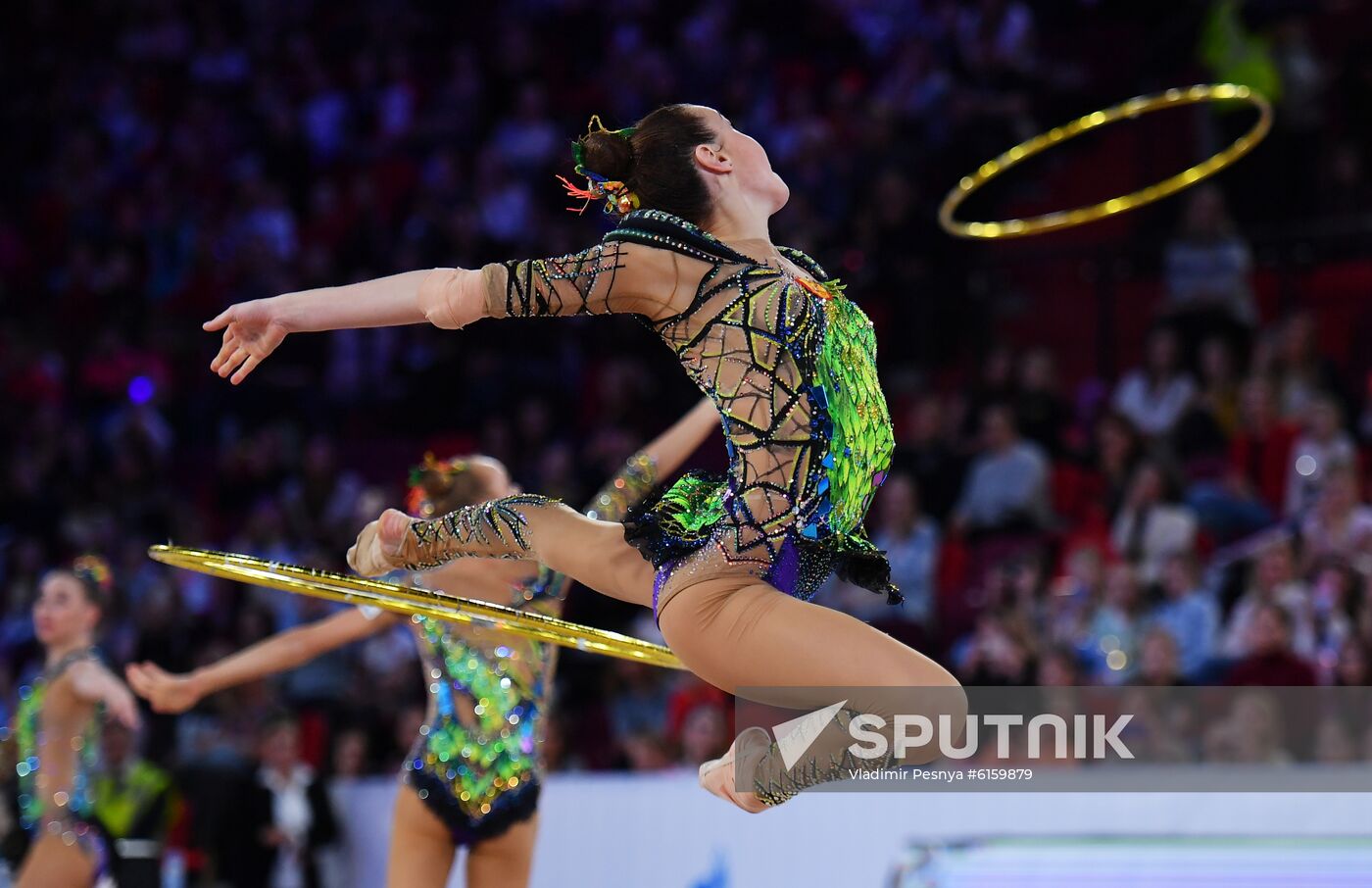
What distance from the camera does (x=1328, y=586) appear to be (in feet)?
22.0

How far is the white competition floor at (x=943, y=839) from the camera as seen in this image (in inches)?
192

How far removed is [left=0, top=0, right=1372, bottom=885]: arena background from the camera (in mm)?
6836

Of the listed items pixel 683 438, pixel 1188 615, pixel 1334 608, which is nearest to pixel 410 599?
pixel 683 438

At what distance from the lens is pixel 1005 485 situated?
26.5 feet

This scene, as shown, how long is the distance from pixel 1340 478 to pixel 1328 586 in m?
0.56

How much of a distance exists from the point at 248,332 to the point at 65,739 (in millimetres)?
3151

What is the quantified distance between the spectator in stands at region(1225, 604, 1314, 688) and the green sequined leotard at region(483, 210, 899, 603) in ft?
11.2

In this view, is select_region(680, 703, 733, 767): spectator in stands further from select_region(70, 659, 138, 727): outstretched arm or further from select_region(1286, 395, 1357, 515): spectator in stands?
select_region(1286, 395, 1357, 515): spectator in stands

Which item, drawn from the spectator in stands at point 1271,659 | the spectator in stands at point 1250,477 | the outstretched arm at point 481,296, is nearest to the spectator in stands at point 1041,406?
the spectator in stands at point 1250,477

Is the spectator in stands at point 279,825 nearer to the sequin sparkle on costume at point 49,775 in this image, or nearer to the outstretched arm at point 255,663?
the sequin sparkle on costume at point 49,775

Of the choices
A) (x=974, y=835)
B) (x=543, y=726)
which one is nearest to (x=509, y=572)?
(x=543, y=726)

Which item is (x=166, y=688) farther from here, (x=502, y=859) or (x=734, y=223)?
(x=734, y=223)

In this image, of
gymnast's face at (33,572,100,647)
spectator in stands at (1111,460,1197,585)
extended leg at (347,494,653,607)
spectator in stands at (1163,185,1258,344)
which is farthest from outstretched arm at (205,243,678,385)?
spectator in stands at (1163,185,1258,344)

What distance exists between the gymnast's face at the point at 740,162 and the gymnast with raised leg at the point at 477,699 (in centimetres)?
142
